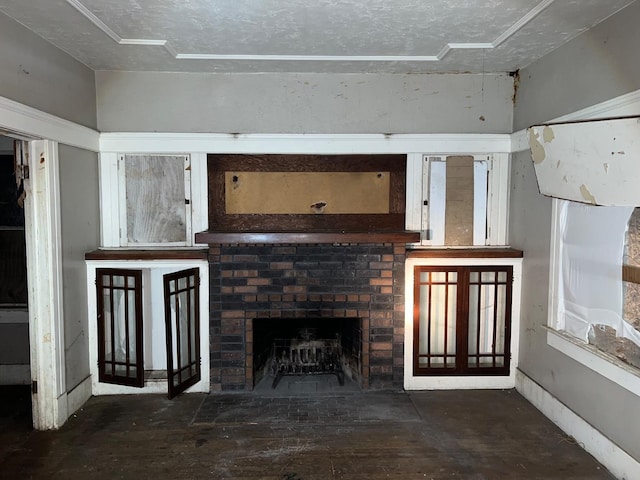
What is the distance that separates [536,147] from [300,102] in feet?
6.34

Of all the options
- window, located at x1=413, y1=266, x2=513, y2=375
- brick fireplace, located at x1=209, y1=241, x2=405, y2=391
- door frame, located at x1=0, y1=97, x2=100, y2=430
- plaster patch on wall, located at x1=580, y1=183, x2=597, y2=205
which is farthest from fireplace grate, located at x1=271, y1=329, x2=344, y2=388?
plaster patch on wall, located at x1=580, y1=183, x2=597, y2=205

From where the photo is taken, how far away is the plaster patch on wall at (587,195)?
237cm

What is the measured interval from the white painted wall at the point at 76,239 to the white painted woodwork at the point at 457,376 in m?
2.65

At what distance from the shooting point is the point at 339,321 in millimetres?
4117

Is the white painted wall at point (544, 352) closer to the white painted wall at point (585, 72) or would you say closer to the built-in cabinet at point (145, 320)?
the white painted wall at point (585, 72)

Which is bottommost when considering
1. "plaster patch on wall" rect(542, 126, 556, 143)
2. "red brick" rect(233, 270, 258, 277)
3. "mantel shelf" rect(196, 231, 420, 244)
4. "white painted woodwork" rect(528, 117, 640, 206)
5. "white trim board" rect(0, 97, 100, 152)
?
"red brick" rect(233, 270, 258, 277)

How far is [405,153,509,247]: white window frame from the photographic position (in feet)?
12.6

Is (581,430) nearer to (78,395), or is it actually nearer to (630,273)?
(630,273)

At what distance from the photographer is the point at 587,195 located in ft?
7.86

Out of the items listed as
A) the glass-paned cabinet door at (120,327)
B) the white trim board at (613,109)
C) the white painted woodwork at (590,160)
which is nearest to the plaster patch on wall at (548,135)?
the white painted woodwork at (590,160)

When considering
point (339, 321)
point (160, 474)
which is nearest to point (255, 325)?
point (339, 321)

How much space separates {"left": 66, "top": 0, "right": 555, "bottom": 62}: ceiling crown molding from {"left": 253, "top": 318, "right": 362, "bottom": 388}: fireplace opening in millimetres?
2211

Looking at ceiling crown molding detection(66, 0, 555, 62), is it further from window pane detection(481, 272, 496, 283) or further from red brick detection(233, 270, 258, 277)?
window pane detection(481, 272, 496, 283)

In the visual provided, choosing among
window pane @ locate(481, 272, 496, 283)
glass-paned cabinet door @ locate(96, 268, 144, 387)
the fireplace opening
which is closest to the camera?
glass-paned cabinet door @ locate(96, 268, 144, 387)
